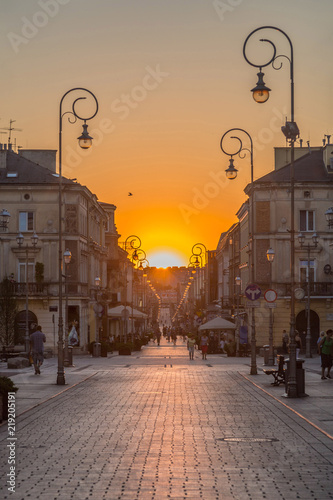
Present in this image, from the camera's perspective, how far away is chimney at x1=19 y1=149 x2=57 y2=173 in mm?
70562

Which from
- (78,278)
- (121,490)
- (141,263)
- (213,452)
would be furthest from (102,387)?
(141,263)

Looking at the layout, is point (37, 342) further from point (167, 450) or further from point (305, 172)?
point (305, 172)

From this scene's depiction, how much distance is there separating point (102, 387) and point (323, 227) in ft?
126

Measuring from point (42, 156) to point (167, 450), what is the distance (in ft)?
192

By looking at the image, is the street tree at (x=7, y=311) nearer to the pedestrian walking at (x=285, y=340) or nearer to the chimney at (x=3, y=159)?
the chimney at (x=3, y=159)

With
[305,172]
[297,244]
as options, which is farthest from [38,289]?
[305,172]

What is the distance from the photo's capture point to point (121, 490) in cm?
1060

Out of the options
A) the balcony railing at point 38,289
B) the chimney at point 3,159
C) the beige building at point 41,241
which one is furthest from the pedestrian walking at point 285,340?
the chimney at point 3,159

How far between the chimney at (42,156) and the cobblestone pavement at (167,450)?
4844 cm

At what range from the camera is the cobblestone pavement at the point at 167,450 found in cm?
1069

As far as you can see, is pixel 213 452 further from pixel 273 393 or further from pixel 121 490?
pixel 273 393

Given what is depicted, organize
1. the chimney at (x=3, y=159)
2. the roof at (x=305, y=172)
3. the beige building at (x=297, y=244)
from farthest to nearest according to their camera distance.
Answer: the chimney at (x=3, y=159) → the roof at (x=305, y=172) → the beige building at (x=297, y=244)

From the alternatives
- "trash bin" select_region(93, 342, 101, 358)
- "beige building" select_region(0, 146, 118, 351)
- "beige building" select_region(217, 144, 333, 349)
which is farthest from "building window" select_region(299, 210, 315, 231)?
"trash bin" select_region(93, 342, 101, 358)

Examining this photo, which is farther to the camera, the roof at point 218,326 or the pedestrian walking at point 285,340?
the roof at point 218,326
